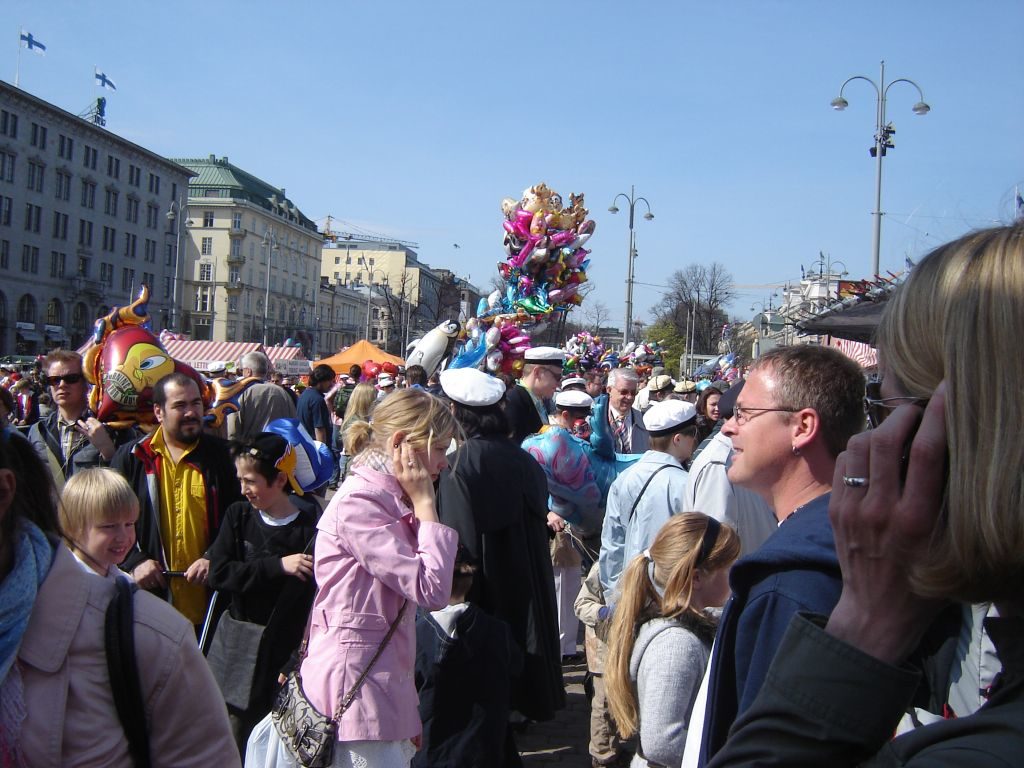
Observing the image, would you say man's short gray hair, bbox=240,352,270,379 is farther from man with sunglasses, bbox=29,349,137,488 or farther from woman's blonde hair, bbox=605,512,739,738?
woman's blonde hair, bbox=605,512,739,738

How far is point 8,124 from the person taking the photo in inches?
2258

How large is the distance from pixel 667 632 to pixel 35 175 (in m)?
69.0

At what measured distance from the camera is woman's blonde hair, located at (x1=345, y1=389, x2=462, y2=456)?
3.20 meters

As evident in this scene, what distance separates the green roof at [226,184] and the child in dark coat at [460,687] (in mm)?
96545

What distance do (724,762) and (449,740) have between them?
289cm

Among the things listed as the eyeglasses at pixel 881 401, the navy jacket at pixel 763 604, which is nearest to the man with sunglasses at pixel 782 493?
the navy jacket at pixel 763 604

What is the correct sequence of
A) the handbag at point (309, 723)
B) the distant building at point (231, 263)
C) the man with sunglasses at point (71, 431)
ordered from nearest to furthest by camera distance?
the handbag at point (309, 723), the man with sunglasses at point (71, 431), the distant building at point (231, 263)

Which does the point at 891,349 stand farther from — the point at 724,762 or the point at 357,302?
the point at 357,302

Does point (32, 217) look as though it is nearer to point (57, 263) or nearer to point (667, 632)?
point (57, 263)

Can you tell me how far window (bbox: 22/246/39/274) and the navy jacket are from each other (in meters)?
69.5

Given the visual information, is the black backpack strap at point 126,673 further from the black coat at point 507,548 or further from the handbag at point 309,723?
the black coat at point 507,548

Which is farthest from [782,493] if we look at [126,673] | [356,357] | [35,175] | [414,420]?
[35,175]

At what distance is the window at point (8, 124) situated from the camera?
56.8 m

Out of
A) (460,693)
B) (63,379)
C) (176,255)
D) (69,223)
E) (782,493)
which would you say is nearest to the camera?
(782,493)
